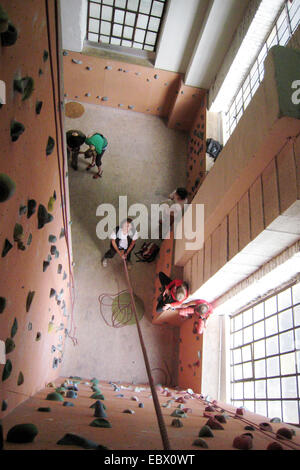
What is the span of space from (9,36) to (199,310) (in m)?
2.76

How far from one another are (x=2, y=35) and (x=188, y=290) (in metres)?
2.72

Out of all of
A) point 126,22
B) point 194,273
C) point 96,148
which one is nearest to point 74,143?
point 96,148

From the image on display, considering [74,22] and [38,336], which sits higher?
[74,22]

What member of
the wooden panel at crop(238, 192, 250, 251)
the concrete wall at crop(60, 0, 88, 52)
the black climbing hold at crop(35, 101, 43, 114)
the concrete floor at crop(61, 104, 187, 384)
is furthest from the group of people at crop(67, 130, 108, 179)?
the black climbing hold at crop(35, 101, 43, 114)

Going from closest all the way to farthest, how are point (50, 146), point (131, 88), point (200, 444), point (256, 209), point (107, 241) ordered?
point (200, 444) < point (50, 146) < point (256, 209) < point (107, 241) < point (131, 88)

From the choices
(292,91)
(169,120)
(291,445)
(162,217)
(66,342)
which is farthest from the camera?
(169,120)

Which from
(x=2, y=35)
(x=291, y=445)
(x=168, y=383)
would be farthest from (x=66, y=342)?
(x=2, y=35)

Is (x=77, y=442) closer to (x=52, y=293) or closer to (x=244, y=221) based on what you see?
(x=52, y=293)

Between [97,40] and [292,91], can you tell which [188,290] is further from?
[97,40]

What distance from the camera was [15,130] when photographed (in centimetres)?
106

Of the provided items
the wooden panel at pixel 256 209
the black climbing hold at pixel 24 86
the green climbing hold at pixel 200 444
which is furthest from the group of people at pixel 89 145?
the green climbing hold at pixel 200 444

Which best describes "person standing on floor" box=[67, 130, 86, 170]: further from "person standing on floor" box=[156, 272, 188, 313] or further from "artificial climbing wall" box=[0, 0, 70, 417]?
"artificial climbing wall" box=[0, 0, 70, 417]

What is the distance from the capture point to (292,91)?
1771 millimetres

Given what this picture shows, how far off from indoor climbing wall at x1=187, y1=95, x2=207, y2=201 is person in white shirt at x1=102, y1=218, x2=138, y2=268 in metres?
1.13
